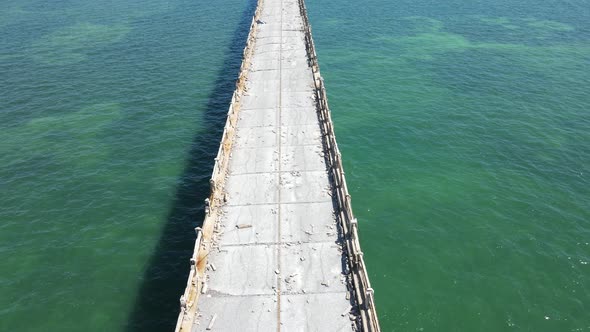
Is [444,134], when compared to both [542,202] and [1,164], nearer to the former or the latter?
[542,202]

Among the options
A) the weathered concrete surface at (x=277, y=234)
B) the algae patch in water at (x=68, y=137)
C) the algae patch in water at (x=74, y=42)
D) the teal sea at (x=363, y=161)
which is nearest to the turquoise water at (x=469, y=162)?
the teal sea at (x=363, y=161)

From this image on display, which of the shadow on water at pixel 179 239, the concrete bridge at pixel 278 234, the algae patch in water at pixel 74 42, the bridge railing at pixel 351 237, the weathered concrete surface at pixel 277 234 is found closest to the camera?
the bridge railing at pixel 351 237

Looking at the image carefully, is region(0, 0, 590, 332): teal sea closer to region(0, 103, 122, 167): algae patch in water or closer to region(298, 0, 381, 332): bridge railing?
region(0, 103, 122, 167): algae patch in water

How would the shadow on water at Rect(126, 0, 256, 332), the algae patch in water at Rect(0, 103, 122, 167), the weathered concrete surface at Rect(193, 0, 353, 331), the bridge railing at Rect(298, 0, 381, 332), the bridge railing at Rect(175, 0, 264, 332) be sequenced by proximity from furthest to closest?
1. the algae patch in water at Rect(0, 103, 122, 167)
2. the shadow on water at Rect(126, 0, 256, 332)
3. the weathered concrete surface at Rect(193, 0, 353, 331)
4. the bridge railing at Rect(175, 0, 264, 332)
5. the bridge railing at Rect(298, 0, 381, 332)

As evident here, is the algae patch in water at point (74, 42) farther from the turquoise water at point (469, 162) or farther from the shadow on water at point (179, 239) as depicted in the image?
the turquoise water at point (469, 162)

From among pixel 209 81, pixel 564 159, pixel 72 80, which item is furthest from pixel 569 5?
pixel 72 80

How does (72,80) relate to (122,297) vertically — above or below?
above

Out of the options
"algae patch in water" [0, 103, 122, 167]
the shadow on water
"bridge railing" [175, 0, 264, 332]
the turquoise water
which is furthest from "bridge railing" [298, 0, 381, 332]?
"algae patch in water" [0, 103, 122, 167]
